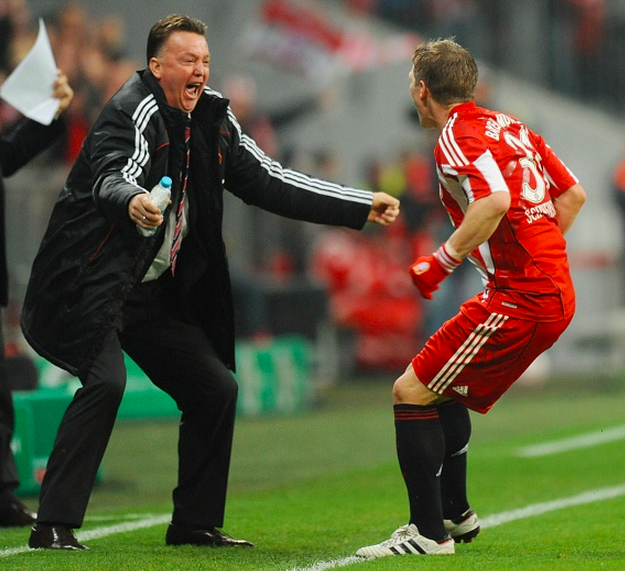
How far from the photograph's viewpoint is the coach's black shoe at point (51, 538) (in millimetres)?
5605

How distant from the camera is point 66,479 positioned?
5586mm

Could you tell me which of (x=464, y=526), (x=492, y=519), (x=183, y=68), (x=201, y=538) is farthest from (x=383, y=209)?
(x=492, y=519)

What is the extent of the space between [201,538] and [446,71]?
88.6 inches

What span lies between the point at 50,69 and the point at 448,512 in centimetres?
296

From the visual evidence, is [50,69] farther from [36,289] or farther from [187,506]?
[187,506]

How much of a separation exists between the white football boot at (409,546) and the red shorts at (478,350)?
1.92 ft

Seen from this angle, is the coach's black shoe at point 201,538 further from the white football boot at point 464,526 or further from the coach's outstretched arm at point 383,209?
the coach's outstretched arm at point 383,209

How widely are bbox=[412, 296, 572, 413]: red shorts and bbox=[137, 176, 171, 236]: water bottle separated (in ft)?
3.85

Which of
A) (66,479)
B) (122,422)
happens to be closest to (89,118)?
(122,422)

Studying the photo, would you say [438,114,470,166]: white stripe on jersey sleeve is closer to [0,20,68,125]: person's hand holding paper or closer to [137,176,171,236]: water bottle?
[137,176,171,236]: water bottle

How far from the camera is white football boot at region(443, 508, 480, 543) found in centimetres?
598

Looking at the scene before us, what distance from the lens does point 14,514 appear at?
6750 mm

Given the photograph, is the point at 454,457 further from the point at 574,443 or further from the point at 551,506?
the point at 574,443

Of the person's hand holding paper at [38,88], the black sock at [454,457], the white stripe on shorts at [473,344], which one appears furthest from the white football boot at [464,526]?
the person's hand holding paper at [38,88]
